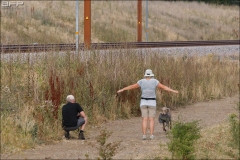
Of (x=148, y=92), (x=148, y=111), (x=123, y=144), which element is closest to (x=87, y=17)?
(x=148, y=111)

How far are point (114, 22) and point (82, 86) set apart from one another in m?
35.3

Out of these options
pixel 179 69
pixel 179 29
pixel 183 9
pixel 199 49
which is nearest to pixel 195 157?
pixel 179 69

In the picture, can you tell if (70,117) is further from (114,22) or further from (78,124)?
(114,22)

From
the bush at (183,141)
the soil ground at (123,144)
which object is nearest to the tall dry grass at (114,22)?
the soil ground at (123,144)

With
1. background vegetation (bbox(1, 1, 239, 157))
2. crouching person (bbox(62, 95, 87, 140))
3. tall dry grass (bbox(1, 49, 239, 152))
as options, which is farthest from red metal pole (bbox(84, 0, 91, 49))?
crouching person (bbox(62, 95, 87, 140))

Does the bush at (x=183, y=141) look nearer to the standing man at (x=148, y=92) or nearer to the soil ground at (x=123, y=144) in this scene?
the soil ground at (x=123, y=144)

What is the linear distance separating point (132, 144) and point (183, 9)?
58.9 meters

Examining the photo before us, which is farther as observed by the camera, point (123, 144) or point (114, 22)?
point (114, 22)

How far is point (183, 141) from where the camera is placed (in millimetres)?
11305

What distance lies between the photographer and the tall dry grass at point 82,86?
44.3 ft

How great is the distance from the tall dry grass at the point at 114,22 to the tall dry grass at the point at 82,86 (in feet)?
49.3

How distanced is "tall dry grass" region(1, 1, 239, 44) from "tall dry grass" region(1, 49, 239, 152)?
15.0 metres

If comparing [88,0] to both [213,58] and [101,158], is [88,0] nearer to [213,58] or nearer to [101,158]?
[213,58]

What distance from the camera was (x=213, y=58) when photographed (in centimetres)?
2808
